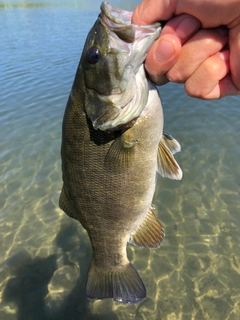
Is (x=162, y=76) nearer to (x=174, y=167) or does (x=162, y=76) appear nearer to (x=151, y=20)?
(x=151, y=20)

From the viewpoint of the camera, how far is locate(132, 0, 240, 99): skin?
1677mm

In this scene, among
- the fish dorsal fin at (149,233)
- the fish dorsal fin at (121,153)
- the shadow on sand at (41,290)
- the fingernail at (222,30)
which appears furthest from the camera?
the shadow on sand at (41,290)

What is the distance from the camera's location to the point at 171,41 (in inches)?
69.1

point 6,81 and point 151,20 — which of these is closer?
point 151,20

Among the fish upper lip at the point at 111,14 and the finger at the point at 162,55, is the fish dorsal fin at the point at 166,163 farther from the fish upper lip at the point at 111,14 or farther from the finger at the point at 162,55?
the fish upper lip at the point at 111,14

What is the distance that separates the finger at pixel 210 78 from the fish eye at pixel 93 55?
610 millimetres

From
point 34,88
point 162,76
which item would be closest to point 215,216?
point 162,76

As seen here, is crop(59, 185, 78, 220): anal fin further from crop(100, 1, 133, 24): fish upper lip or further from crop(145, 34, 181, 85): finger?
crop(100, 1, 133, 24): fish upper lip

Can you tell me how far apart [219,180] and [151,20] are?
4.84 meters

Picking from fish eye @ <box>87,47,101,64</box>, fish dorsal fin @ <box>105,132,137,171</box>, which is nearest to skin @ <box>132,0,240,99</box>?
fish eye @ <box>87,47,101,64</box>

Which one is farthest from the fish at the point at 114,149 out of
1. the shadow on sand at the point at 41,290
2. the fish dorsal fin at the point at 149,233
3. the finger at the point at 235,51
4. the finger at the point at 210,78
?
the shadow on sand at the point at 41,290

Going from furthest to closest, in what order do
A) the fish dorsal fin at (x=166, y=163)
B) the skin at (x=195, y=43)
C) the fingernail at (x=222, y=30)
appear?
the fish dorsal fin at (x=166, y=163), the fingernail at (x=222, y=30), the skin at (x=195, y=43)

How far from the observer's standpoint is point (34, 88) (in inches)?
435

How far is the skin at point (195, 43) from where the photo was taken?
5.50 ft
